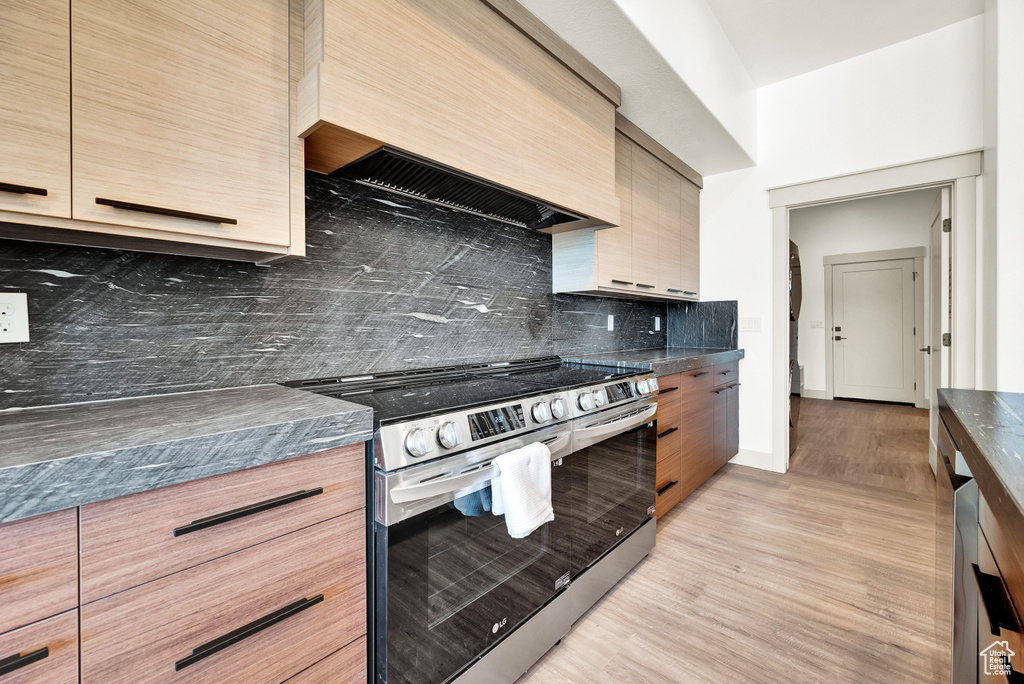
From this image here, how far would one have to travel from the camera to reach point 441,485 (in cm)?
→ 113

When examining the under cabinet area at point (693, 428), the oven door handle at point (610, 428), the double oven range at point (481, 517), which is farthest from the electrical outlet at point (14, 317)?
the under cabinet area at point (693, 428)

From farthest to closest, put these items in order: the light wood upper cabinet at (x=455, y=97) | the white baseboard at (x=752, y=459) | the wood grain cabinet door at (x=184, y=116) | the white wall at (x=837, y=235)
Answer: the white wall at (x=837, y=235), the white baseboard at (x=752, y=459), the light wood upper cabinet at (x=455, y=97), the wood grain cabinet door at (x=184, y=116)

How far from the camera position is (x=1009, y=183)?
225cm

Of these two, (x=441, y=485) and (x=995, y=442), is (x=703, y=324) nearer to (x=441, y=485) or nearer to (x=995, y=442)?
(x=995, y=442)

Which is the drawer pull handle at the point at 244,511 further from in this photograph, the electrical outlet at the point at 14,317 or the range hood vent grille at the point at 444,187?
the range hood vent grille at the point at 444,187

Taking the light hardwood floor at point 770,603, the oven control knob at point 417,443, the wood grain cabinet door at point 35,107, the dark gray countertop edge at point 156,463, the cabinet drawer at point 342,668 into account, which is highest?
the wood grain cabinet door at point 35,107

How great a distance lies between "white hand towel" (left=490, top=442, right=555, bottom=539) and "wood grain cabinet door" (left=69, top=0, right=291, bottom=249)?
2.86 ft

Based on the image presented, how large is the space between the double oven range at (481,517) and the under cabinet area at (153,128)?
62 cm

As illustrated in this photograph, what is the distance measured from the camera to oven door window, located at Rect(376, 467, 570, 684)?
3.51ft

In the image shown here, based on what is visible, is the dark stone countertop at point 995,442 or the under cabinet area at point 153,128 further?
the under cabinet area at point 153,128

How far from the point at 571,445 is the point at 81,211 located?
1407 millimetres

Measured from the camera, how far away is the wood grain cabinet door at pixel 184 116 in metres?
0.91

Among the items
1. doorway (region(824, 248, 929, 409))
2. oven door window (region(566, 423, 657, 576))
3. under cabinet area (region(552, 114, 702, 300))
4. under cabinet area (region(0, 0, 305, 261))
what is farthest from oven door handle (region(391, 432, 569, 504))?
doorway (region(824, 248, 929, 409))

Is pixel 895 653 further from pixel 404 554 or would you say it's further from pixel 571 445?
pixel 404 554
